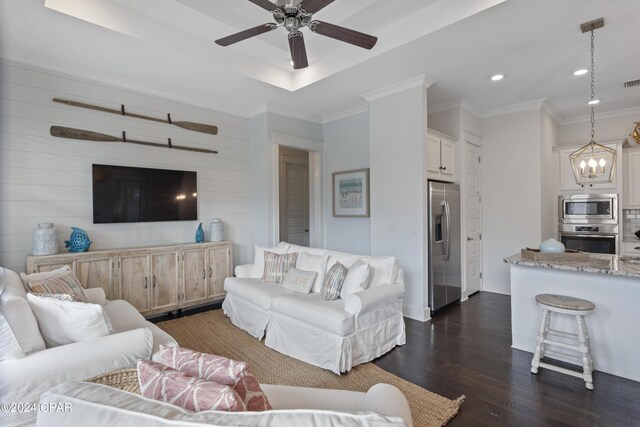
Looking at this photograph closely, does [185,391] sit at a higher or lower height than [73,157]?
lower

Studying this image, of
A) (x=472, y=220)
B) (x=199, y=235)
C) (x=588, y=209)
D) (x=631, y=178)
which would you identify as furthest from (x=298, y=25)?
(x=631, y=178)

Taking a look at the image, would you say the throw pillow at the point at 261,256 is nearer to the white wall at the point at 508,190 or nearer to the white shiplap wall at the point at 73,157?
the white shiplap wall at the point at 73,157

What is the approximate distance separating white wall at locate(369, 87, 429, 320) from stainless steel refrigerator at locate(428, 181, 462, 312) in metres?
0.19

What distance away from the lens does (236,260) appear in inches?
191

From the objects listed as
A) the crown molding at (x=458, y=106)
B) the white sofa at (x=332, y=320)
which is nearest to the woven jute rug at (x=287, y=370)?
the white sofa at (x=332, y=320)

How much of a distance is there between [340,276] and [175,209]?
2601mm

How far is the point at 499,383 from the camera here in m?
2.35

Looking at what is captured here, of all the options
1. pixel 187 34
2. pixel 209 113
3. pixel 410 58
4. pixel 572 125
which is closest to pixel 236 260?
pixel 209 113

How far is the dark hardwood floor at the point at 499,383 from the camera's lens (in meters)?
1.98

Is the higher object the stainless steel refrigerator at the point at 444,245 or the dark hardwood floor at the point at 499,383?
the stainless steel refrigerator at the point at 444,245

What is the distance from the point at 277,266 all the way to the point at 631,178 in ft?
18.1

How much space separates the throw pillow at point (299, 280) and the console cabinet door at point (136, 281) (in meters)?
1.70

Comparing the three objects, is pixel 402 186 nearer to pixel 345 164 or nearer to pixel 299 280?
pixel 345 164

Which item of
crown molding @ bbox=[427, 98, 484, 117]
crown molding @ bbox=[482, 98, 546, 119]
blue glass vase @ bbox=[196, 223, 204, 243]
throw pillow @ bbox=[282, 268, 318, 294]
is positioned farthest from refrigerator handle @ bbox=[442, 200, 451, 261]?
blue glass vase @ bbox=[196, 223, 204, 243]
